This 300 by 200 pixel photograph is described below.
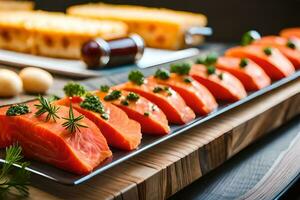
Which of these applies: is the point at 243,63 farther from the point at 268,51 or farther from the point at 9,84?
the point at 9,84

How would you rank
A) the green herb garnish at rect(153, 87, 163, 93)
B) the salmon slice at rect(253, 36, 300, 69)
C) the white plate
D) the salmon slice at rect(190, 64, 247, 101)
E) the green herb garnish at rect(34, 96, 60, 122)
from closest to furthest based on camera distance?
the green herb garnish at rect(34, 96, 60, 122)
the green herb garnish at rect(153, 87, 163, 93)
the salmon slice at rect(190, 64, 247, 101)
the salmon slice at rect(253, 36, 300, 69)
the white plate

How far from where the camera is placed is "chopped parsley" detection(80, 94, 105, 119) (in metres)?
1.66

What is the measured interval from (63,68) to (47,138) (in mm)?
1656

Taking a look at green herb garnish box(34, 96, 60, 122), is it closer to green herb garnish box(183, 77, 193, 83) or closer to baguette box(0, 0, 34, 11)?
green herb garnish box(183, 77, 193, 83)

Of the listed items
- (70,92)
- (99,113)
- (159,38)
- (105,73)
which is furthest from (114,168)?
(159,38)

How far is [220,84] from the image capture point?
7.20 feet

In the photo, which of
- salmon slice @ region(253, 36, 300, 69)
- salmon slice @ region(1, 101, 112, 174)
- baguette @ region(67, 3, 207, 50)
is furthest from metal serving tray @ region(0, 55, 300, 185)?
baguette @ region(67, 3, 207, 50)

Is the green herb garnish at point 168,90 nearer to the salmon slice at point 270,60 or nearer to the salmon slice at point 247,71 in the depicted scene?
the salmon slice at point 247,71

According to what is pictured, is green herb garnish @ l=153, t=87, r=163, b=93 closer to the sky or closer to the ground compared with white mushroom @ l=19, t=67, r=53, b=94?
closer to the sky

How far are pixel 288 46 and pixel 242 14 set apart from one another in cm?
138

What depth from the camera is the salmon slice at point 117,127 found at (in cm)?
159

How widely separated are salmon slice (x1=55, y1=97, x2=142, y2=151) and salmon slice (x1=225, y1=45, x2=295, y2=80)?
1157mm

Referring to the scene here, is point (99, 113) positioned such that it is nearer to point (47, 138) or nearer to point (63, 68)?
point (47, 138)

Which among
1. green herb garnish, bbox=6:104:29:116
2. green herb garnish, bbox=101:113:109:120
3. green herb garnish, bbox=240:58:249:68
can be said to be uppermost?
green herb garnish, bbox=6:104:29:116
